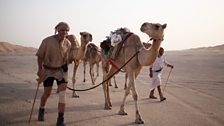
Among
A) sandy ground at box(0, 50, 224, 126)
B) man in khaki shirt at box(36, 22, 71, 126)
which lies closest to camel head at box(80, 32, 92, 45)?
sandy ground at box(0, 50, 224, 126)

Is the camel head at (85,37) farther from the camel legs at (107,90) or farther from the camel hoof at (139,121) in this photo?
the camel hoof at (139,121)

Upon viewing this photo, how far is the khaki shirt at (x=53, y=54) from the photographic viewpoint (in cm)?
758

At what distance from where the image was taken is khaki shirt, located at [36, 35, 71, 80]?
758 centimetres

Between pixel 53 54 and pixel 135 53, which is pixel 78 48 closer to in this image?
pixel 135 53

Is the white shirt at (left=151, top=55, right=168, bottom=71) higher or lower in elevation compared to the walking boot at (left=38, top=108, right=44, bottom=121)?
higher

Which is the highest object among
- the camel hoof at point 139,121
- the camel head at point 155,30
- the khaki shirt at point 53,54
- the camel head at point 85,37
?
the camel head at point 85,37

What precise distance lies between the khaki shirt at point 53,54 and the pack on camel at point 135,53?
6.61 ft

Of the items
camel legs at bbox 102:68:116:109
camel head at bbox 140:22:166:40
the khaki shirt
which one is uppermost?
camel head at bbox 140:22:166:40

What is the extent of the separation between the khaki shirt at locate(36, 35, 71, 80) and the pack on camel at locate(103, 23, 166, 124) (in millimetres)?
2016

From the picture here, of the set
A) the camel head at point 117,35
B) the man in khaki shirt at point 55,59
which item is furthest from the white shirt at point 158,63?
the man in khaki shirt at point 55,59

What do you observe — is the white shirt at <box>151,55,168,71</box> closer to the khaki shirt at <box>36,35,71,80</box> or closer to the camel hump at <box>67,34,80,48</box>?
the camel hump at <box>67,34,80,48</box>

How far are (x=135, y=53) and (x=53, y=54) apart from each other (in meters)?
2.46

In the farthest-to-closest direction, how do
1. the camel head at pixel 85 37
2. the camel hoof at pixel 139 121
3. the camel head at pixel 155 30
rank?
the camel head at pixel 85 37, the camel hoof at pixel 139 121, the camel head at pixel 155 30

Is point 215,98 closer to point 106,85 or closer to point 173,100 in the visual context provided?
point 173,100
